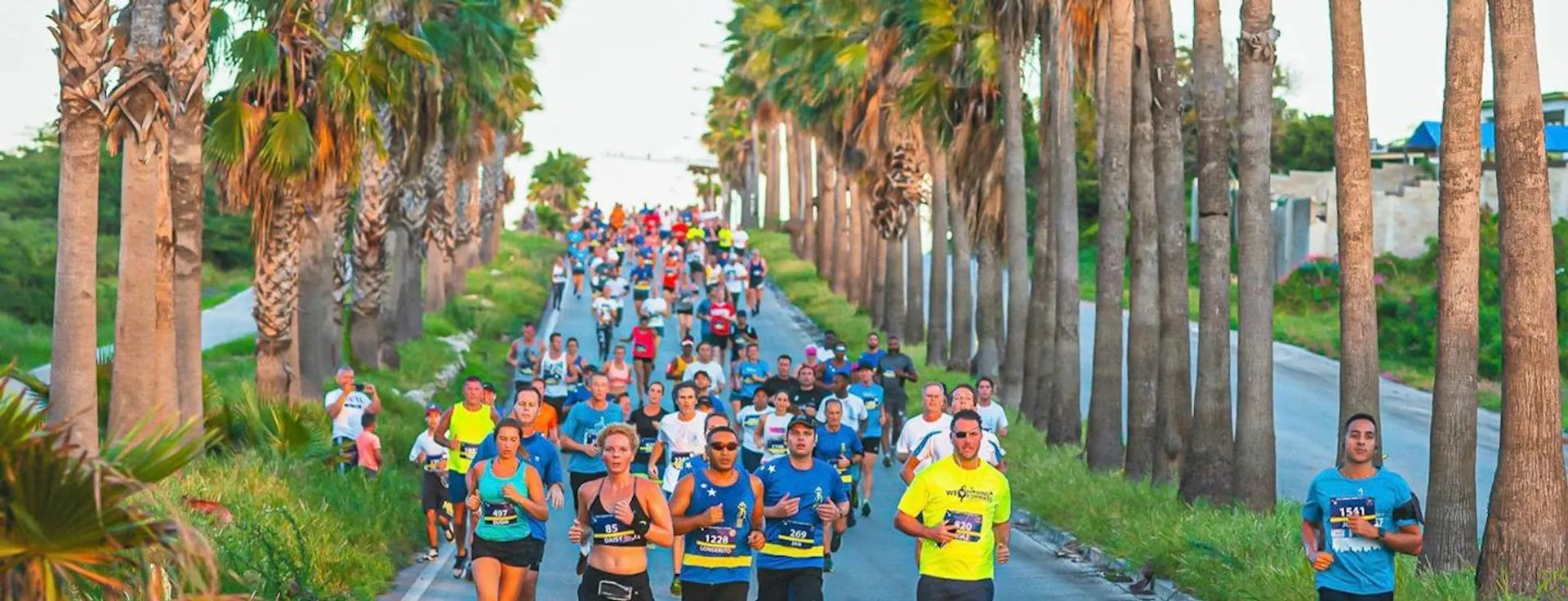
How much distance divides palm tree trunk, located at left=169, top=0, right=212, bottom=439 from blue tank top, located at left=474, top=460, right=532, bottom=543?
713 cm

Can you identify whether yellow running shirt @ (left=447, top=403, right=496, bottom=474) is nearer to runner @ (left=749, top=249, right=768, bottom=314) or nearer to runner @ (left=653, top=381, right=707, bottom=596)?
runner @ (left=653, top=381, right=707, bottom=596)

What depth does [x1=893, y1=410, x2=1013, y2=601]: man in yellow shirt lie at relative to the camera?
35.1ft

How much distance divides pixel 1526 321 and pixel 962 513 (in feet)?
14.3

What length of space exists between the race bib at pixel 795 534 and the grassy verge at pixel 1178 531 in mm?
3449

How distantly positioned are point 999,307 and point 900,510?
2912cm

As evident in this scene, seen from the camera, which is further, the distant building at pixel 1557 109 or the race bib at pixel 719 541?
the distant building at pixel 1557 109

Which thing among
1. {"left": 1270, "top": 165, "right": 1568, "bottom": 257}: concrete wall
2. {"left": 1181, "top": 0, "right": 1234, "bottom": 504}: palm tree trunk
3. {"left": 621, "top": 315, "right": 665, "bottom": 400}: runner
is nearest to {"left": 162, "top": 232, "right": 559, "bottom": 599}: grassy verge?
{"left": 621, "top": 315, "right": 665, "bottom": 400}: runner

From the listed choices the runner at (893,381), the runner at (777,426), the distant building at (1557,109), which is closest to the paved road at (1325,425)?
the runner at (893,381)

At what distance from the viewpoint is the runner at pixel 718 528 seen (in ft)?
37.7

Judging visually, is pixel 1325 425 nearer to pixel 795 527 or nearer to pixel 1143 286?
pixel 1143 286

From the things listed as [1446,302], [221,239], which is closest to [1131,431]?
[1446,302]

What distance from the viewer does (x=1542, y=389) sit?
1290 cm

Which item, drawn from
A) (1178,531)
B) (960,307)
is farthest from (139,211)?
(960,307)

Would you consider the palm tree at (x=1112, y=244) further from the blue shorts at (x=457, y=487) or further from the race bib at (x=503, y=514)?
the race bib at (x=503, y=514)
